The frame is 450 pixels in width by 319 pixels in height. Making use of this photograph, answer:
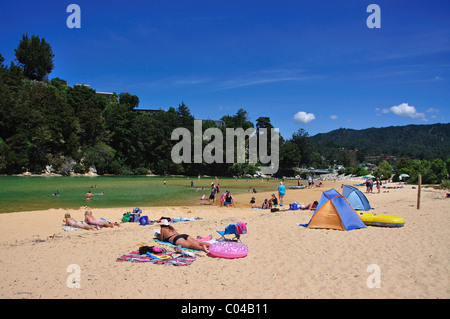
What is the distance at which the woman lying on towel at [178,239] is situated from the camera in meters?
8.05

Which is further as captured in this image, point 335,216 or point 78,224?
point 78,224

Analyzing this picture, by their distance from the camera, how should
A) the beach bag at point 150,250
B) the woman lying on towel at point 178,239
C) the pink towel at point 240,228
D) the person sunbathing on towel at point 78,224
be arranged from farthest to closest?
1. the person sunbathing on towel at point 78,224
2. the pink towel at point 240,228
3. the woman lying on towel at point 178,239
4. the beach bag at point 150,250

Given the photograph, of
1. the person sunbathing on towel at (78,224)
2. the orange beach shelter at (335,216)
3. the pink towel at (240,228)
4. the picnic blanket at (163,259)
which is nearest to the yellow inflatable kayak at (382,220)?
the orange beach shelter at (335,216)

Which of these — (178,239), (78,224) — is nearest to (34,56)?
(78,224)

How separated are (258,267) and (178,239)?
273 cm

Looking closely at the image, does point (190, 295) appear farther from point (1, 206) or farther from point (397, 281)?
point (1, 206)

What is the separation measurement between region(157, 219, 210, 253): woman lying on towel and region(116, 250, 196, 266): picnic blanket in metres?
0.65

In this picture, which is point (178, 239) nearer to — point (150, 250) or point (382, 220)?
point (150, 250)

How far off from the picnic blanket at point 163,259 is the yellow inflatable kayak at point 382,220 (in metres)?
7.08

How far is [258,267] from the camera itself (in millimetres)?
6727

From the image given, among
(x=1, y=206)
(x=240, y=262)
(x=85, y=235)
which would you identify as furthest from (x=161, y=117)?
(x=240, y=262)

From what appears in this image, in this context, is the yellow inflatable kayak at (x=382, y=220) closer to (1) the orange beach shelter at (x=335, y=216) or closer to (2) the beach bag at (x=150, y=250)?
(1) the orange beach shelter at (x=335, y=216)

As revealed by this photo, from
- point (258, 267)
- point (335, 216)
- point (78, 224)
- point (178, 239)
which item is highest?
point (335, 216)
